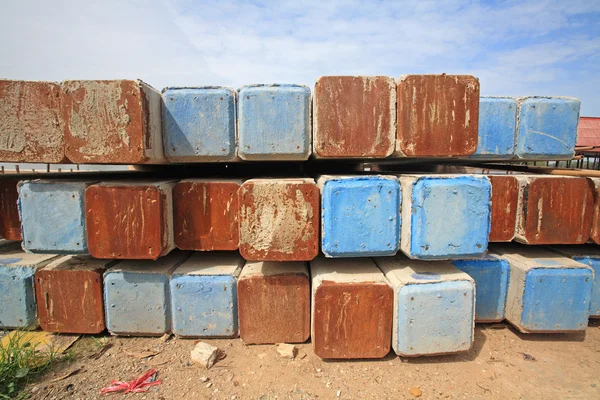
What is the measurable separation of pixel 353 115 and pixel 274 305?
1307 mm

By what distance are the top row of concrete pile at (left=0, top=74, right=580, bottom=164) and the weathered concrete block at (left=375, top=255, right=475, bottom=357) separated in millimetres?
781

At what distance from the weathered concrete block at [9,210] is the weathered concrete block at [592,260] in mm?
4075

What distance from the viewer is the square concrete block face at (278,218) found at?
1.69 m

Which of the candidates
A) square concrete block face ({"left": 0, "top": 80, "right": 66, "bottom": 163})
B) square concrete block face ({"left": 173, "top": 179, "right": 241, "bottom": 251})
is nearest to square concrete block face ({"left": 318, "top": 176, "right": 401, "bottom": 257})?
square concrete block face ({"left": 173, "top": 179, "right": 241, "bottom": 251})

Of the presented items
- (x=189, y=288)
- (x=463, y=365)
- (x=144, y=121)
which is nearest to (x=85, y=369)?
(x=189, y=288)

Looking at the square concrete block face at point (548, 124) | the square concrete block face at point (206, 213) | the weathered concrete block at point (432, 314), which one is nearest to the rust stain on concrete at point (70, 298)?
the square concrete block face at point (206, 213)

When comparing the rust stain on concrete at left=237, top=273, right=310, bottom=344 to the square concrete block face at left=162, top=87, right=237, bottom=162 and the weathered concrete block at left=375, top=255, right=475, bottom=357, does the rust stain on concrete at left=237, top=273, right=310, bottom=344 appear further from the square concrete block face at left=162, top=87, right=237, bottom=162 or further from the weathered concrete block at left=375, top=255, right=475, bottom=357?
the square concrete block face at left=162, top=87, right=237, bottom=162

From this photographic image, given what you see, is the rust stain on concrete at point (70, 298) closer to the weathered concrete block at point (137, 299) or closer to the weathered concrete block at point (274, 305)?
the weathered concrete block at point (137, 299)

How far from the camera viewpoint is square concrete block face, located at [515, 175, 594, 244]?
6.42 feet

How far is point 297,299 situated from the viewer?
76.3 inches

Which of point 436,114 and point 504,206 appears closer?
point 436,114

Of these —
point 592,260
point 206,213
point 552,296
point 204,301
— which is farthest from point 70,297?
point 592,260

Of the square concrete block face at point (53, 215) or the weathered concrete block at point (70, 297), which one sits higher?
the square concrete block face at point (53, 215)

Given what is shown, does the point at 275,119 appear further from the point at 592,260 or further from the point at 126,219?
the point at 592,260
